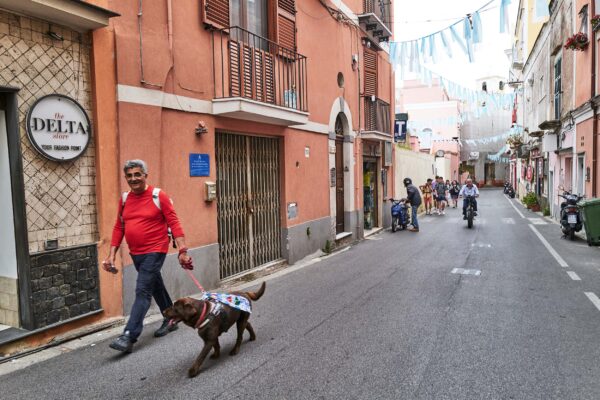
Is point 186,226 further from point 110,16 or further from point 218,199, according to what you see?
point 110,16

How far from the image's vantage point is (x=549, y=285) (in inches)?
301

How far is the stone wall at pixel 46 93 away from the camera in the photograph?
194 inches

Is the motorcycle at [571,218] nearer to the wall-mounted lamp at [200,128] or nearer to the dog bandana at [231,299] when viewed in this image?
the wall-mounted lamp at [200,128]

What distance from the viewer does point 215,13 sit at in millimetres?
7688

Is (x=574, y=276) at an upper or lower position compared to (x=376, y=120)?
lower

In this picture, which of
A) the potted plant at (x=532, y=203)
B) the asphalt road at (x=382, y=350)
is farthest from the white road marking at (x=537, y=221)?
the asphalt road at (x=382, y=350)

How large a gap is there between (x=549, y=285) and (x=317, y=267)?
433 centimetres

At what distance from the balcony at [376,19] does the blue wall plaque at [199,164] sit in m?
9.05

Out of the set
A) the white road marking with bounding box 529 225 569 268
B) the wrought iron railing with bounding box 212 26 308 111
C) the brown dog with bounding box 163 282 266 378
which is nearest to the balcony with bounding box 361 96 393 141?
the wrought iron railing with bounding box 212 26 308 111

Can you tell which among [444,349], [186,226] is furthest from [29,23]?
[444,349]

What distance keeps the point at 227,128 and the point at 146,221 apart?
3.54m

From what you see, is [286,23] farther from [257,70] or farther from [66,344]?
[66,344]

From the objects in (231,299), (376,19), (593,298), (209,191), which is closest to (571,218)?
(593,298)

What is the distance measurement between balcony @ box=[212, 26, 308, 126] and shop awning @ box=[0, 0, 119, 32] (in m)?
2.39
